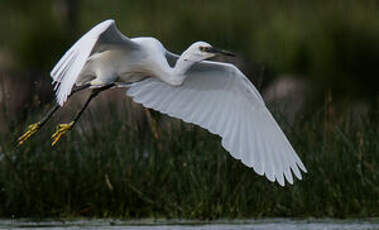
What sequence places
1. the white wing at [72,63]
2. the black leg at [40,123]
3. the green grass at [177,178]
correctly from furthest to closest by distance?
the green grass at [177,178], the black leg at [40,123], the white wing at [72,63]

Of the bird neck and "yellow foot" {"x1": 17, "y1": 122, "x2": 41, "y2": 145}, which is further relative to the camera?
"yellow foot" {"x1": 17, "y1": 122, "x2": 41, "y2": 145}

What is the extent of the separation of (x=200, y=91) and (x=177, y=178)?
2.15ft

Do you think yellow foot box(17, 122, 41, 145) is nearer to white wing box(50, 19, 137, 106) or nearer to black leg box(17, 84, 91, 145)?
black leg box(17, 84, 91, 145)

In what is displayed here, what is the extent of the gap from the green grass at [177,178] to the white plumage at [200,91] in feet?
0.84

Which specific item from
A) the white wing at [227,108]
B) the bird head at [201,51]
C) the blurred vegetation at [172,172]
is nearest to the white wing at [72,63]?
the bird head at [201,51]

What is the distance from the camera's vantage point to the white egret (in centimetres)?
680

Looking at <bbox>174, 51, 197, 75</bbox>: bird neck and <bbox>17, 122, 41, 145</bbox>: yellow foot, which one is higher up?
<bbox>174, 51, 197, 75</bbox>: bird neck

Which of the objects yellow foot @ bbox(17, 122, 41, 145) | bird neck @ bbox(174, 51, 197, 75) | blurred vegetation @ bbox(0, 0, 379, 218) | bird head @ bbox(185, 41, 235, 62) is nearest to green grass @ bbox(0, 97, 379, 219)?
blurred vegetation @ bbox(0, 0, 379, 218)

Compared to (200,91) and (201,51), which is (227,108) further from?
(201,51)

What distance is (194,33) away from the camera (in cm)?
1492

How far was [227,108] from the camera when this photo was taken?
7207 millimetres

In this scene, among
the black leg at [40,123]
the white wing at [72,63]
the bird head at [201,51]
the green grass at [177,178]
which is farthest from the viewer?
the green grass at [177,178]

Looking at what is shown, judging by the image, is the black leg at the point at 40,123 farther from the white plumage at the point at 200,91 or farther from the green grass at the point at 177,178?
the green grass at the point at 177,178

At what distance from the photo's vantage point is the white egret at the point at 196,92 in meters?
6.80
